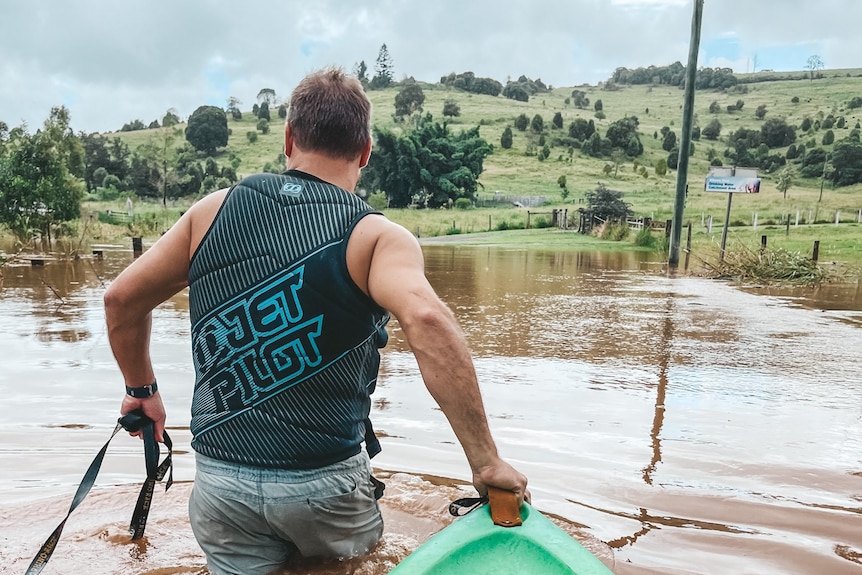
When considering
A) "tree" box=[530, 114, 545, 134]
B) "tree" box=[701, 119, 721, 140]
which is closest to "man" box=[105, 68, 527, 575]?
"tree" box=[530, 114, 545, 134]

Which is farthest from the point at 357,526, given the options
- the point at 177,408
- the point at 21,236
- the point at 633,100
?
the point at 633,100

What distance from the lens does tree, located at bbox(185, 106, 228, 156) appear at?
7756cm

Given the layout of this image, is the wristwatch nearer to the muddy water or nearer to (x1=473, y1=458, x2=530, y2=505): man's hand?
the muddy water

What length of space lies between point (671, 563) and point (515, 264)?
13.6m

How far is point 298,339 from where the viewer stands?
1.76 metres

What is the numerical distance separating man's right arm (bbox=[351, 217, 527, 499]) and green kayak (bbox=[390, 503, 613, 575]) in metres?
0.09

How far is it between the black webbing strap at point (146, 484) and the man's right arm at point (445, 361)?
1067mm

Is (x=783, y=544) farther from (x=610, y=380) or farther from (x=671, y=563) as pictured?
(x=610, y=380)

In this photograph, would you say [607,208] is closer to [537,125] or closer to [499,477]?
[499,477]

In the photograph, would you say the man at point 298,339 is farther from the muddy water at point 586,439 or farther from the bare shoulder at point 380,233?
the muddy water at point 586,439

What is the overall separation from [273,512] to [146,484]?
0.82 m

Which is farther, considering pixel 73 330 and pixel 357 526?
pixel 73 330

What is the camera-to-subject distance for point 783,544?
2748 mm

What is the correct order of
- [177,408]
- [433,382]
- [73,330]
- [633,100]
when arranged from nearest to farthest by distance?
[433,382]
[177,408]
[73,330]
[633,100]
